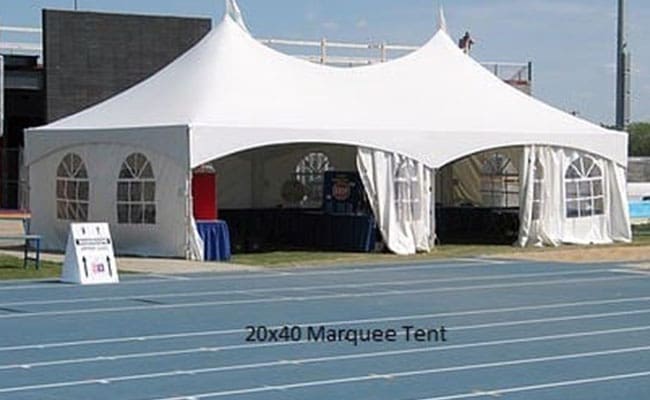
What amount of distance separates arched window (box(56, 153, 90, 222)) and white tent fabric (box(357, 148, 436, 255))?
20.8 ft

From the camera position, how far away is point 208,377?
13531 millimetres

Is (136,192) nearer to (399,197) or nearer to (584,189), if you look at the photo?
(399,197)

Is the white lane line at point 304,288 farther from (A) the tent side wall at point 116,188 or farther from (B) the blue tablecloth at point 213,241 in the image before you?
(A) the tent side wall at point 116,188

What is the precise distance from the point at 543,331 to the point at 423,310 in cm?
284

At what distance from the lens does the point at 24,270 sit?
87.1 ft

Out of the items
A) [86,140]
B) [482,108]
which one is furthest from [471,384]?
[482,108]

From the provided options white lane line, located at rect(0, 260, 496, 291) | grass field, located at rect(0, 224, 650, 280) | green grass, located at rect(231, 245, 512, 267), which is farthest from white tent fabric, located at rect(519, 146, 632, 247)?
white lane line, located at rect(0, 260, 496, 291)

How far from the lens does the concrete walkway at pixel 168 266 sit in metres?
26.9

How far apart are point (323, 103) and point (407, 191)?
2826mm

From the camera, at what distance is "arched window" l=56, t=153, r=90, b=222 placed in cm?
3250

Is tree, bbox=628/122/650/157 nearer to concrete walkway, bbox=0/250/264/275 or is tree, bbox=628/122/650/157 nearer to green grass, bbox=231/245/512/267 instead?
green grass, bbox=231/245/512/267

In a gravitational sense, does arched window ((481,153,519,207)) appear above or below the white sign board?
above

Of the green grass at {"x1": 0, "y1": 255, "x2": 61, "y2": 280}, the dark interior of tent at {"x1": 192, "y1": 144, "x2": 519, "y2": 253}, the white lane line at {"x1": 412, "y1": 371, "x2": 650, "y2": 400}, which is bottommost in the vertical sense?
the white lane line at {"x1": 412, "y1": 371, "x2": 650, "y2": 400}

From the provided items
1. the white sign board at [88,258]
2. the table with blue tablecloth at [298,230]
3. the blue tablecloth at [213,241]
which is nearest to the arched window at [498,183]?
the table with blue tablecloth at [298,230]
